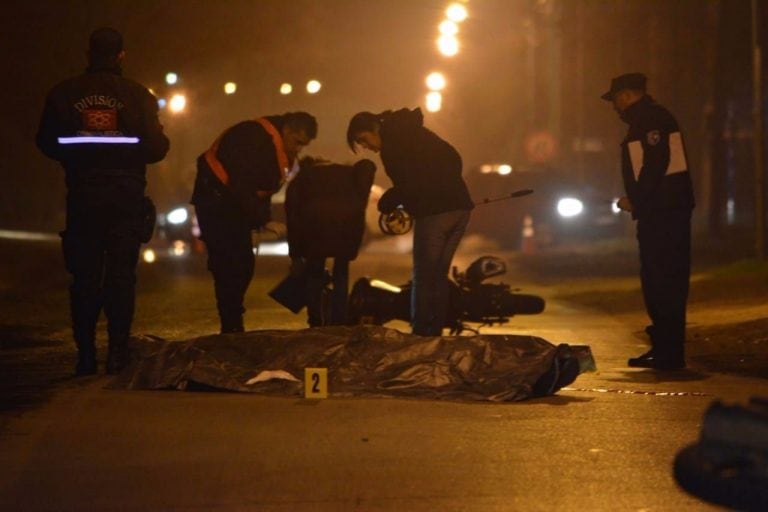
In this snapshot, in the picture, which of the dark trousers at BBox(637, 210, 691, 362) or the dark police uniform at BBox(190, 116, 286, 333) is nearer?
the dark trousers at BBox(637, 210, 691, 362)

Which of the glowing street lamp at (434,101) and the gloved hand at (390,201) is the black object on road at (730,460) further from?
the glowing street lamp at (434,101)

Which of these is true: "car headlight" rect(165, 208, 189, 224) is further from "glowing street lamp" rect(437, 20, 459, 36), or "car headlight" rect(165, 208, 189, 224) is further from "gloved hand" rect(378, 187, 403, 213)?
"gloved hand" rect(378, 187, 403, 213)

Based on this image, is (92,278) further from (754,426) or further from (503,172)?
(503,172)

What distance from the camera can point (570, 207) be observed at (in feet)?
98.6

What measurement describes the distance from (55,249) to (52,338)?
18.7 m

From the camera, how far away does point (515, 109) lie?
192 ft

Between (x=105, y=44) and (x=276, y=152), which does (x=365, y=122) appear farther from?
(x=105, y=44)

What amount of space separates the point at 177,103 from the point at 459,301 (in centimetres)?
2771

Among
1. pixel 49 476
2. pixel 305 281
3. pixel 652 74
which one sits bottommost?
pixel 49 476

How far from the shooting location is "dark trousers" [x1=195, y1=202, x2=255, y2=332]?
1052 centimetres

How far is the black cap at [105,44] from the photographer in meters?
9.04

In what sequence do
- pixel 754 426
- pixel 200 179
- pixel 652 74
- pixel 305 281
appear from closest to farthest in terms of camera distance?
1. pixel 754 426
2. pixel 200 179
3. pixel 305 281
4. pixel 652 74

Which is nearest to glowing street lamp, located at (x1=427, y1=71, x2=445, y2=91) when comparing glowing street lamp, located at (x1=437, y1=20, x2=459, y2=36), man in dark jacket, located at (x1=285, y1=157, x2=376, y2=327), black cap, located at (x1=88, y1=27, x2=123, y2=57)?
glowing street lamp, located at (x1=437, y1=20, x2=459, y2=36)

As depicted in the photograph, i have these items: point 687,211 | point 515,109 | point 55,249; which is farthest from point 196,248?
point 515,109
